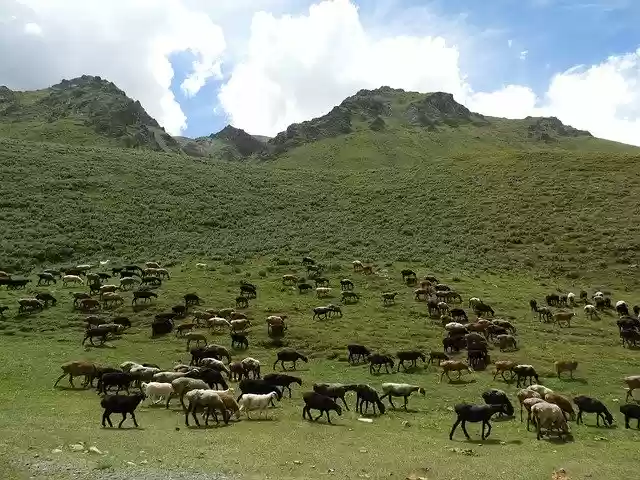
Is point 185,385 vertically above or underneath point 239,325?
underneath

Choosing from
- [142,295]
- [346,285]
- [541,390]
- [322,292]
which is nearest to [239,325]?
[142,295]

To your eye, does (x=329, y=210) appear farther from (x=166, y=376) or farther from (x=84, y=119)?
A: (x=84, y=119)

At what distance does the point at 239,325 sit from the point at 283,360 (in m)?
5.57

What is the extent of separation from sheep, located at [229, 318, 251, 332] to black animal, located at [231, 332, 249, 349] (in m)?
1.53

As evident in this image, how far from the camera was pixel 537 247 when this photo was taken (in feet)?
173

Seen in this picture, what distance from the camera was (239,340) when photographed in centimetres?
2859

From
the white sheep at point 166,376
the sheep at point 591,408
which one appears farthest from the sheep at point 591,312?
the white sheep at point 166,376

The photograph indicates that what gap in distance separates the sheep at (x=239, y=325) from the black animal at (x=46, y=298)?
12.7 metres

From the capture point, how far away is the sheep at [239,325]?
100 ft

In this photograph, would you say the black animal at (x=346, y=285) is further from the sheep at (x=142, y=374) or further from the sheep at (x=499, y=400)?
the sheep at (x=499, y=400)

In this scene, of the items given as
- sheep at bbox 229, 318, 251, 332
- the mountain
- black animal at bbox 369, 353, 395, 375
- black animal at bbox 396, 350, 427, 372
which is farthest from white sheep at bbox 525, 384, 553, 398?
the mountain

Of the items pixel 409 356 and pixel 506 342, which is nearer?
pixel 409 356

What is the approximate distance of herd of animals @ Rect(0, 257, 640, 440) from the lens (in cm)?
1755

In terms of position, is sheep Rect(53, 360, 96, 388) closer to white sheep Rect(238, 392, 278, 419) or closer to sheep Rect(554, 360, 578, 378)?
white sheep Rect(238, 392, 278, 419)
